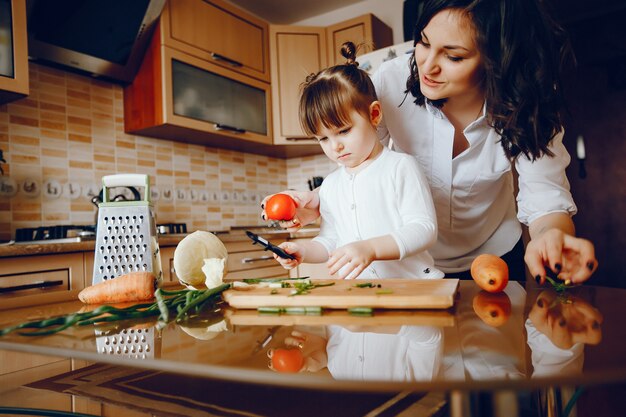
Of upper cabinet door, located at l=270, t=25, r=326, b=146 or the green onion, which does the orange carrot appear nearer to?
the green onion

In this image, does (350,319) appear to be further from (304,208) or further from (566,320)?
(304,208)

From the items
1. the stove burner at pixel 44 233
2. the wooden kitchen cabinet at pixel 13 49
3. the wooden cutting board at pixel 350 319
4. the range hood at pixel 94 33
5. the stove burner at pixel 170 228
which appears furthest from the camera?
the stove burner at pixel 170 228

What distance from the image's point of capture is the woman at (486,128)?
0.91 meters

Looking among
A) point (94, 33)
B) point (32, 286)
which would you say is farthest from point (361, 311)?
point (94, 33)

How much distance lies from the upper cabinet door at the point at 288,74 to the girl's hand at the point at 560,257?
2.53 meters

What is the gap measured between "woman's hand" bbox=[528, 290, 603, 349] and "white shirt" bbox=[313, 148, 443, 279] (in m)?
0.35

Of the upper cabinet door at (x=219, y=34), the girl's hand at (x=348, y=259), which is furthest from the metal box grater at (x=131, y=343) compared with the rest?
the upper cabinet door at (x=219, y=34)

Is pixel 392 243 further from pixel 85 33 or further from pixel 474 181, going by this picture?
pixel 85 33

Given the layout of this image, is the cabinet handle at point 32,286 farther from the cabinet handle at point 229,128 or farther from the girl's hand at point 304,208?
the cabinet handle at point 229,128

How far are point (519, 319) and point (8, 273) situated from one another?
1658 millimetres

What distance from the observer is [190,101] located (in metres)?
2.58

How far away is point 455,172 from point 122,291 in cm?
83

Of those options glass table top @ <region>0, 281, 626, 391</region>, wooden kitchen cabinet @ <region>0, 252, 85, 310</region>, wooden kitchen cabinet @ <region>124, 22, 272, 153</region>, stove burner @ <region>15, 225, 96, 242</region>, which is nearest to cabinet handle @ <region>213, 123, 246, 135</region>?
wooden kitchen cabinet @ <region>124, 22, 272, 153</region>

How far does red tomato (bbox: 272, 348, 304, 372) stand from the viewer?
35cm
